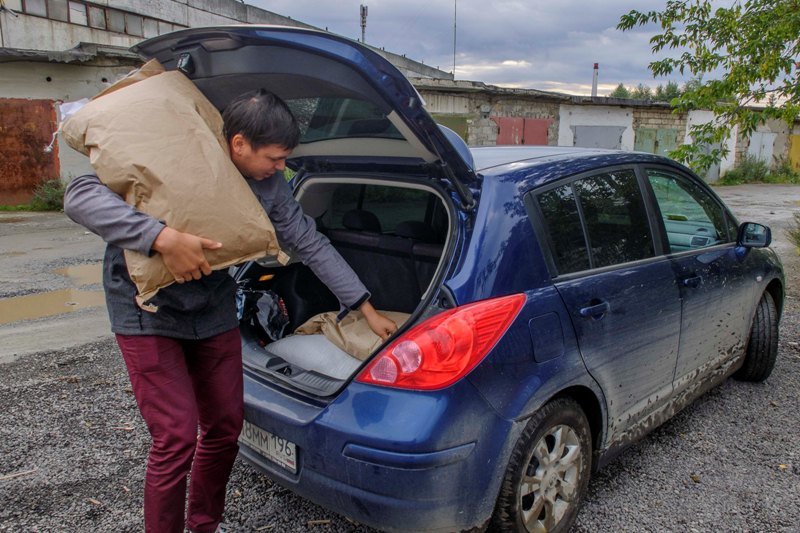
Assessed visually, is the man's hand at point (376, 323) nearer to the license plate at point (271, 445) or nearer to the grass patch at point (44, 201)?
the license plate at point (271, 445)

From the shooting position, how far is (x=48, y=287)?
6.59 metres

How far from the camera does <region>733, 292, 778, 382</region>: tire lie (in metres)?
3.87

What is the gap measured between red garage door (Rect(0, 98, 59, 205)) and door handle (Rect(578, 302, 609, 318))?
1341 centimetres

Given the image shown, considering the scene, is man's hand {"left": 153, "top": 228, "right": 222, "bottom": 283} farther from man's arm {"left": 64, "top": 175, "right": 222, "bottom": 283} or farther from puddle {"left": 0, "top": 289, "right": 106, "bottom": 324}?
puddle {"left": 0, "top": 289, "right": 106, "bottom": 324}

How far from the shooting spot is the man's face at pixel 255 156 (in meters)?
1.98

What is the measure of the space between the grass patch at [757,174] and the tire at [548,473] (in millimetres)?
25178

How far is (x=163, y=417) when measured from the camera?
1946mm

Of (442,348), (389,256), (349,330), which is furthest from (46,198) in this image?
(442,348)

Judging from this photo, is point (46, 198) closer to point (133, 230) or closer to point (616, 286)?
point (133, 230)

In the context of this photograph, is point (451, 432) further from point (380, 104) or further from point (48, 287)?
point (48, 287)

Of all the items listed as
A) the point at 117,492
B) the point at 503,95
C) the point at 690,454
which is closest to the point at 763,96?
the point at 690,454

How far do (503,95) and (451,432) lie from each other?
1716cm

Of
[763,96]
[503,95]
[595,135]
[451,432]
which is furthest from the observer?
[595,135]

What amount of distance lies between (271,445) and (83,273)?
19.9 feet
